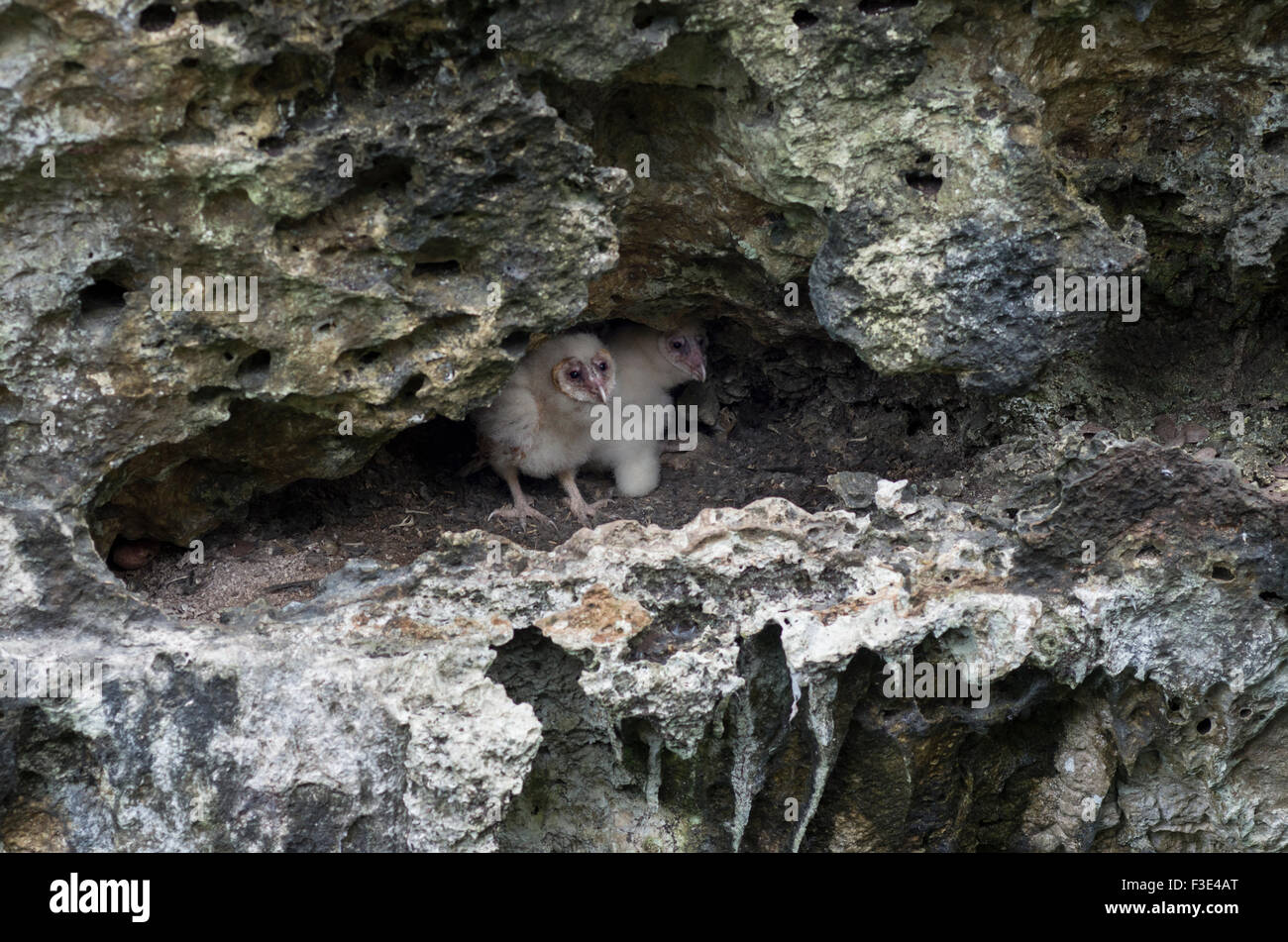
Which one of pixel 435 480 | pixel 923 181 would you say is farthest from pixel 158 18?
pixel 435 480

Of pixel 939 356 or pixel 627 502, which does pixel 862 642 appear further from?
pixel 627 502

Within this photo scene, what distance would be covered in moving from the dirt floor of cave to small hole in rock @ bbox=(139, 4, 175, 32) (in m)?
1.79

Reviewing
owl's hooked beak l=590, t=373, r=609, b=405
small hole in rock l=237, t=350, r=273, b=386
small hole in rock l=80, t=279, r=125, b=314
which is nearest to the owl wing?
owl's hooked beak l=590, t=373, r=609, b=405

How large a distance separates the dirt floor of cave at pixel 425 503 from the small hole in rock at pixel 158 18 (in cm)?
179

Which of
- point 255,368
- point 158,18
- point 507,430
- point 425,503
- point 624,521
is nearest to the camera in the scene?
point 158,18

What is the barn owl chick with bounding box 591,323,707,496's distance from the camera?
521cm

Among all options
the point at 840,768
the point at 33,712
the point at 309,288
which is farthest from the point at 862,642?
the point at 33,712

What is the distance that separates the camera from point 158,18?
121 inches

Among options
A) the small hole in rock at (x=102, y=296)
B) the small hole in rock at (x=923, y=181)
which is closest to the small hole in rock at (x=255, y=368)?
the small hole in rock at (x=102, y=296)

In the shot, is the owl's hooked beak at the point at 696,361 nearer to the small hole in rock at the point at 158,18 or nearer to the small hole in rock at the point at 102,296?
the small hole in rock at the point at 102,296

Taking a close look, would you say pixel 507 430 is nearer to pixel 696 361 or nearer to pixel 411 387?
pixel 696 361

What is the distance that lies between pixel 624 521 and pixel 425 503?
121cm

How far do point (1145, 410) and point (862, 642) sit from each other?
5.40 ft

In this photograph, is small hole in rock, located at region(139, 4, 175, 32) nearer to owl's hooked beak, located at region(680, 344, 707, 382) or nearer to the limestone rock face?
the limestone rock face
